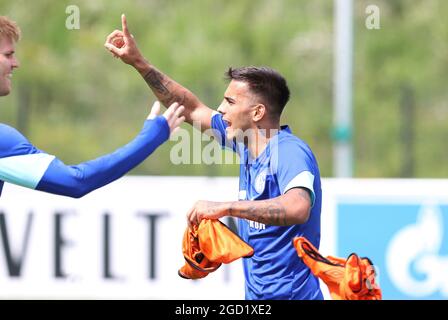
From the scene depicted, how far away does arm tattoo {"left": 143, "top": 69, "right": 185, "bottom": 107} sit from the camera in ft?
24.9

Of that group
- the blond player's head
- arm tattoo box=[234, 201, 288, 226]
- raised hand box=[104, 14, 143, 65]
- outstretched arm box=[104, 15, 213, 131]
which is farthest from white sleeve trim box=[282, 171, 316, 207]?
the blond player's head

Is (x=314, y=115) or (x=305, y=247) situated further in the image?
(x=314, y=115)

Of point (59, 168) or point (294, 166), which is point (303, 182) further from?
point (59, 168)

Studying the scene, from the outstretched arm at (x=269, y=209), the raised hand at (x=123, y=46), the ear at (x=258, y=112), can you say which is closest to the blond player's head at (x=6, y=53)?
the raised hand at (x=123, y=46)

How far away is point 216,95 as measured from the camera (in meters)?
19.2

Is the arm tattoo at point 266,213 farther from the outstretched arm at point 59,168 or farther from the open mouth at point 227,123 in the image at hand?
the open mouth at point 227,123

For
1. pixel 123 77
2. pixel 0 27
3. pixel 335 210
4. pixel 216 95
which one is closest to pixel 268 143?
pixel 0 27

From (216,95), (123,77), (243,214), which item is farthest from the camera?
(123,77)

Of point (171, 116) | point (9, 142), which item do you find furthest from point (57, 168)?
point (171, 116)

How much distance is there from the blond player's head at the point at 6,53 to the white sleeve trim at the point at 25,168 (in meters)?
0.52

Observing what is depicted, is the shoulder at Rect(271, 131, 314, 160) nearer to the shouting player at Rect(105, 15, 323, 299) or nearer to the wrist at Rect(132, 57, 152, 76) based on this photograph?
the shouting player at Rect(105, 15, 323, 299)
